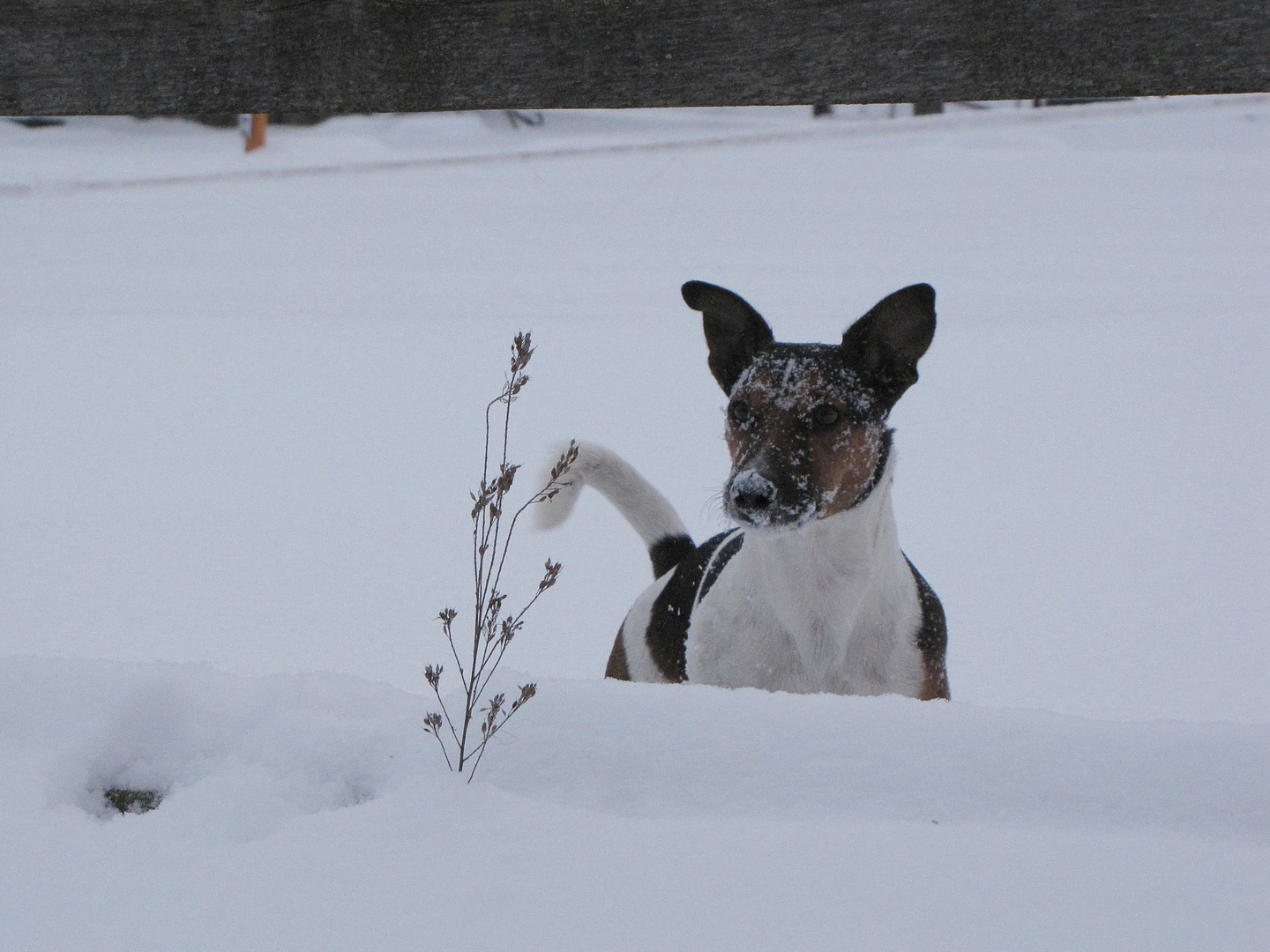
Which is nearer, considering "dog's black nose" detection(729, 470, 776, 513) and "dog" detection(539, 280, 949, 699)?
"dog's black nose" detection(729, 470, 776, 513)

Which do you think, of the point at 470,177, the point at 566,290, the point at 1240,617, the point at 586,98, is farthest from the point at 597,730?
the point at 470,177

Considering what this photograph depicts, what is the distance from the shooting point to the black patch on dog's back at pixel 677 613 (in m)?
2.96

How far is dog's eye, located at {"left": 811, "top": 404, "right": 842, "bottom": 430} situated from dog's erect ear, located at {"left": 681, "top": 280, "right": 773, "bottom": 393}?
0.98 feet

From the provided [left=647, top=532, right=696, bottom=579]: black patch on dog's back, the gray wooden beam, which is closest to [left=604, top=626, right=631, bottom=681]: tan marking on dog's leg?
[left=647, top=532, right=696, bottom=579]: black patch on dog's back

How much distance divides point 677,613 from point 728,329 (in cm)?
82

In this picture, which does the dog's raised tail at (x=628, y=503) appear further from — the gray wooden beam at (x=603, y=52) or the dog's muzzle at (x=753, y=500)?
the gray wooden beam at (x=603, y=52)

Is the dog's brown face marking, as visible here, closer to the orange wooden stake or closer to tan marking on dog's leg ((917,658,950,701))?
tan marking on dog's leg ((917,658,950,701))

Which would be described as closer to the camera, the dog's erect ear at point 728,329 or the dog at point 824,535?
the dog at point 824,535

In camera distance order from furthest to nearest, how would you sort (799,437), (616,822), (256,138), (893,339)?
(256,138), (893,339), (799,437), (616,822)

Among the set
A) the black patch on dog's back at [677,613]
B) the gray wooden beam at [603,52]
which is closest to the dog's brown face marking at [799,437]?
the black patch on dog's back at [677,613]

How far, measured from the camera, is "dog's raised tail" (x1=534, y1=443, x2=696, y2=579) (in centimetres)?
329

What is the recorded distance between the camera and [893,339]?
2711mm

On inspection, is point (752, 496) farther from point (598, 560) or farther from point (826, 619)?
point (598, 560)

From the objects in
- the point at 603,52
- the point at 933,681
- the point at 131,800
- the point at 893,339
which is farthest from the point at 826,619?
the point at 131,800
